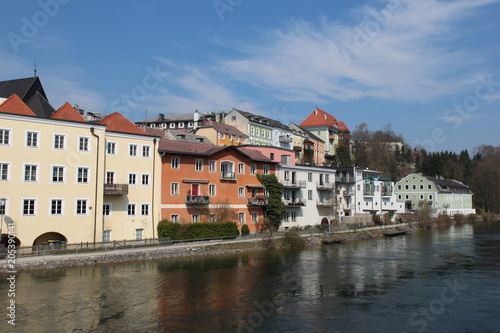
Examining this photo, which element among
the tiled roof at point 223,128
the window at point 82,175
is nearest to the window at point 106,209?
the window at point 82,175

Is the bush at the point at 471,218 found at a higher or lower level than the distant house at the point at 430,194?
lower

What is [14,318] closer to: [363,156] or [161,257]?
[161,257]

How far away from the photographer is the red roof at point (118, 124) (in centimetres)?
4231

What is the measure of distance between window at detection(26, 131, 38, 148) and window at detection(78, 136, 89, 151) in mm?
3541

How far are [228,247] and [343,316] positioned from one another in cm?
2200

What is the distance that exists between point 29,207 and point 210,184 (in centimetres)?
1951

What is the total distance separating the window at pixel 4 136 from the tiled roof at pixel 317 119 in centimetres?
8820

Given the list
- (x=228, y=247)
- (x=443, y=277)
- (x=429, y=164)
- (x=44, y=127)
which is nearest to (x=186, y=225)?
(x=228, y=247)

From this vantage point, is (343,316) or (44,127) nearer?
(343,316)

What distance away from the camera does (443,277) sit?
29609 mm

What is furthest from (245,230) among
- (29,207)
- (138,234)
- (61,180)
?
(29,207)

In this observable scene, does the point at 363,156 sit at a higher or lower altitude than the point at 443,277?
higher

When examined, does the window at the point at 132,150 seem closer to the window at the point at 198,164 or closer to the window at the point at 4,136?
the window at the point at 198,164

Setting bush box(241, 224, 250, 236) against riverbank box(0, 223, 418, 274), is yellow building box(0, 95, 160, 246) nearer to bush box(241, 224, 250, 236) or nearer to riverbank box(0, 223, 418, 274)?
riverbank box(0, 223, 418, 274)
